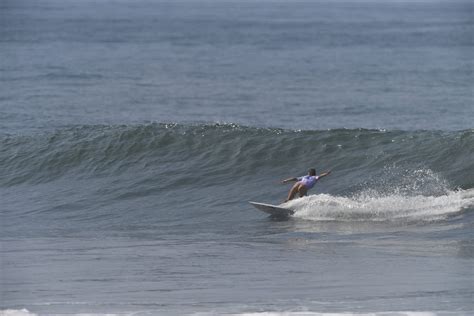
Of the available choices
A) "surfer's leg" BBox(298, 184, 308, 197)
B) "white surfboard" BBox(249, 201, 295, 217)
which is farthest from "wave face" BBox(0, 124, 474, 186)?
"white surfboard" BBox(249, 201, 295, 217)

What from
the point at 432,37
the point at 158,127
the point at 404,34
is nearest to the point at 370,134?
the point at 158,127

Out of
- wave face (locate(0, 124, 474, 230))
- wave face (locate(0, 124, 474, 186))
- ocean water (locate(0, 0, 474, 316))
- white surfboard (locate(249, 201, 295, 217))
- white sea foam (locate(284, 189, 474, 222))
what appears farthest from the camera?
wave face (locate(0, 124, 474, 186))

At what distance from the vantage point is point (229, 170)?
91.2 ft

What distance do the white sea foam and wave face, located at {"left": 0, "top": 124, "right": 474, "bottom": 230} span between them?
0.03 meters

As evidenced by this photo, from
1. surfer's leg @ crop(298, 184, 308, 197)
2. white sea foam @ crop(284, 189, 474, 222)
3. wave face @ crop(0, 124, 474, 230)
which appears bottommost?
white sea foam @ crop(284, 189, 474, 222)

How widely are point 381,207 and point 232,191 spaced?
211 inches

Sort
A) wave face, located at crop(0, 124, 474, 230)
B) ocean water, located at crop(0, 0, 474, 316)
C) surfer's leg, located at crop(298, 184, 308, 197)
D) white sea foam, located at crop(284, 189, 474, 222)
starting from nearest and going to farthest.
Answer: ocean water, located at crop(0, 0, 474, 316), white sea foam, located at crop(284, 189, 474, 222), surfer's leg, located at crop(298, 184, 308, 197), wave face, located at crop(0, 124, 474, 230)

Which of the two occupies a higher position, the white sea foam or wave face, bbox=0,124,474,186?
wave face, bbox=0,124,474,186

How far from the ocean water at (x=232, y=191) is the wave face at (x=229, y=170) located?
2.8 inches

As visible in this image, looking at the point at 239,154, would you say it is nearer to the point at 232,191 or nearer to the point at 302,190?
the point at 232,191

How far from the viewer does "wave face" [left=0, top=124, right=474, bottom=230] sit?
23.2m

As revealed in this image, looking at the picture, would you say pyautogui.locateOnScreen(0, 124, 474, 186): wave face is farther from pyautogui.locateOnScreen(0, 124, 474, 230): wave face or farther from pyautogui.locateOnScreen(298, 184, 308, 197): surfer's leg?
pyautogui.locateOnScreen(298, 184, 308, 197): surfer's leg

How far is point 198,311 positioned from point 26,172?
17879 mm

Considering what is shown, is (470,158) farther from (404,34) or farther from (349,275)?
(404,34)
